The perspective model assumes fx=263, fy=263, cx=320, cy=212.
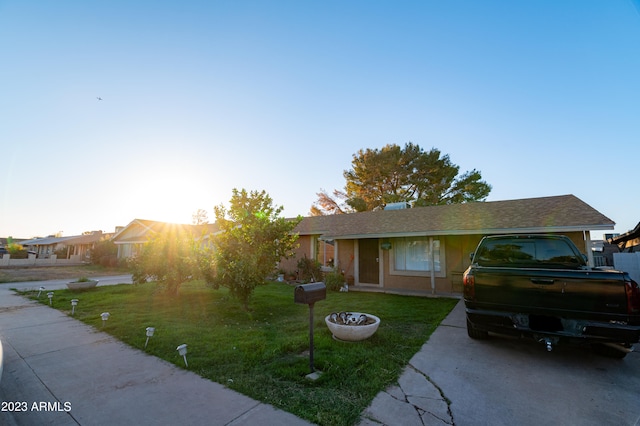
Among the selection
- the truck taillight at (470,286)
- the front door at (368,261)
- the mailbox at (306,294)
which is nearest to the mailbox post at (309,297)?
the mailbox at (306,294)

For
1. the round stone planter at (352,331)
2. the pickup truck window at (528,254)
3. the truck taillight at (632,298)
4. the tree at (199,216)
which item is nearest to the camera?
the truck taillight at (632,298)

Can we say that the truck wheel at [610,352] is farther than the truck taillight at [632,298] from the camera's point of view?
Yes

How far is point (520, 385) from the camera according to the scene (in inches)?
128

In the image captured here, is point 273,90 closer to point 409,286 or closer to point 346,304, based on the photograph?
point 346,304

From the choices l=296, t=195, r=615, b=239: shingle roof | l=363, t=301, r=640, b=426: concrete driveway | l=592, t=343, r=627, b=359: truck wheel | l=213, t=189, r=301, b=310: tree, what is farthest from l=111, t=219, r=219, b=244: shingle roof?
l=592, t=343, r=627, b=359: truck wheel

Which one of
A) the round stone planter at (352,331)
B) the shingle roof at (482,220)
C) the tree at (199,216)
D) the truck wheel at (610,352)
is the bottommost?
the truck wheel at (610,352)

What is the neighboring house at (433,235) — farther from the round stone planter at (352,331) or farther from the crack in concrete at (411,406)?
the crack in concrete at (411,406)

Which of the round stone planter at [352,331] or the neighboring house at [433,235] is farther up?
the neighboring house at [433,235]

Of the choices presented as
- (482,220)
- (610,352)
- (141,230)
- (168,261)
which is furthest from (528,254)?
(141,230)

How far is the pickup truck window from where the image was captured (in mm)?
4800

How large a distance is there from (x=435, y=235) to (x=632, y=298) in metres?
6.58

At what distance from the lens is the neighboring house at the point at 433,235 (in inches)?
330

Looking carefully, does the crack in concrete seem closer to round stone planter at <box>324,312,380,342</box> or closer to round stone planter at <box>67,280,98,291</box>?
round stone planter at <box>324,312,380,342</box>

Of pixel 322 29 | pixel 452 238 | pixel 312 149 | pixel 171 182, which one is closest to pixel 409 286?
pixel 452 238
